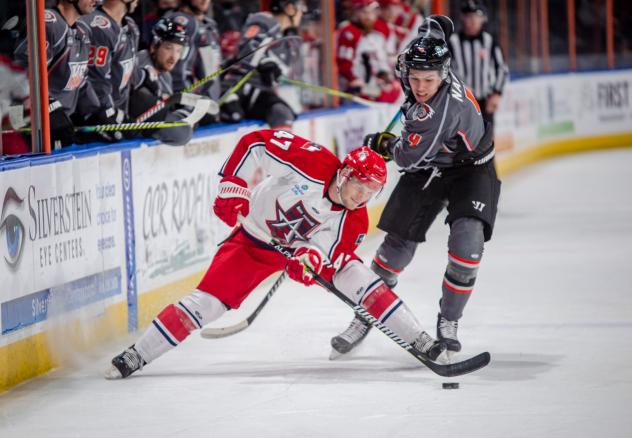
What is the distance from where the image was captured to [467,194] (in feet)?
14.0

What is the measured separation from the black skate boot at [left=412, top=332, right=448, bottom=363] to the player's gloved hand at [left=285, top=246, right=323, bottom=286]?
40 centimetres

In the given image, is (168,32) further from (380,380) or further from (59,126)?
(380,380)

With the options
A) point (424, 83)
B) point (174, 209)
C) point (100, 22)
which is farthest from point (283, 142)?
point (100, 22)

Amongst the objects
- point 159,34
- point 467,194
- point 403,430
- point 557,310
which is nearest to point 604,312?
point 557,310

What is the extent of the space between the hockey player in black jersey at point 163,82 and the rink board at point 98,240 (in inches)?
6.5

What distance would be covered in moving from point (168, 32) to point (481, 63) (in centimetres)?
Answer: 352

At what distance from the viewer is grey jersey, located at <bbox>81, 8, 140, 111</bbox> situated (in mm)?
5102

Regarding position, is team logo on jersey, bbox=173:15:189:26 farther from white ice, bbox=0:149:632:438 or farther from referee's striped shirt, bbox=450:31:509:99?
referee's striped shirt, bbox=450:31:509:99

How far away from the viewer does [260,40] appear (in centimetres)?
651

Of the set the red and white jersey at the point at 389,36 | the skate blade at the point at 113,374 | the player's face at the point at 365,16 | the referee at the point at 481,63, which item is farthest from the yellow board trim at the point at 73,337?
the referee at the point at 481,63

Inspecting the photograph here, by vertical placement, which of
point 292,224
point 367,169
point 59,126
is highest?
point 59,126

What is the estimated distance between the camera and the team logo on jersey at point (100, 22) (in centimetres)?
510

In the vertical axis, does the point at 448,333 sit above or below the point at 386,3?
below

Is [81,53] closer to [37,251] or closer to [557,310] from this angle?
[37,251]
